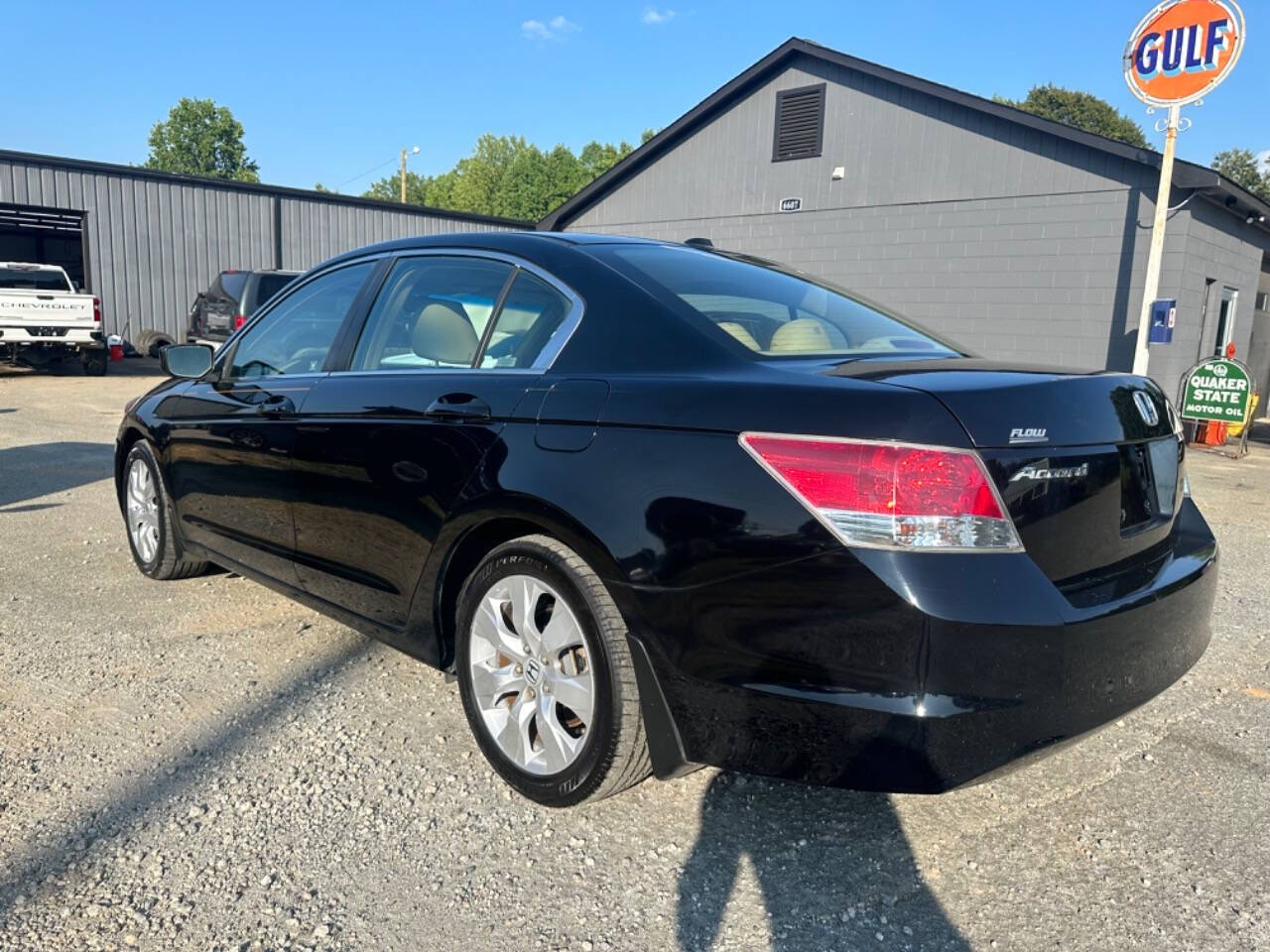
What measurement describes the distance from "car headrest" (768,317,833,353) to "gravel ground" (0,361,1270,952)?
1258mm

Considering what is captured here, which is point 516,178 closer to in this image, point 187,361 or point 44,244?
point 44,244

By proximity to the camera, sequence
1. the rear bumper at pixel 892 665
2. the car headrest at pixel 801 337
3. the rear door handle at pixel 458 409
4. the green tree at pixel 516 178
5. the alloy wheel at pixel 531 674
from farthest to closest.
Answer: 1. the green tree at pixel 516 178
2. the rear door handle at pixel 458 409
3. the car headrest at pixel 801 337
4. the alloy wheel at pixel 531 674
5. the rear bumper at pixel 892 665

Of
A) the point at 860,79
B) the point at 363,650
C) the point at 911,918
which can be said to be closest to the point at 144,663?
the point at 363,650

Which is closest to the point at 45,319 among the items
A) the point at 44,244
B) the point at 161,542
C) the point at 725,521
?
the point at 161,542

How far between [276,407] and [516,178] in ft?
265

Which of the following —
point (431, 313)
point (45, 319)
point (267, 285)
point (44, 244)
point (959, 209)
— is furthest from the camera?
point (44, 244)

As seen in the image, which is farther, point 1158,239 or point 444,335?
point 1158,239

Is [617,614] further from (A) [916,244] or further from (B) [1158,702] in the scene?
(A) [916,244]

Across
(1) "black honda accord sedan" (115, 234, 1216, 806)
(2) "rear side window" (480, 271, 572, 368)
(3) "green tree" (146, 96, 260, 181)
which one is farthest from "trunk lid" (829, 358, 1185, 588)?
(3) "green tree" (146, 96, 260, 181)

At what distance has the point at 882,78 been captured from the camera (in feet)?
49.9

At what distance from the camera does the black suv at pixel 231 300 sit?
15523mm

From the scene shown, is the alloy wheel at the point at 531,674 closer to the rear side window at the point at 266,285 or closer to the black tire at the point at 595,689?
the black tire at the point at 595,689

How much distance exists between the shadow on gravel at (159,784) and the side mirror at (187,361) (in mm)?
1531

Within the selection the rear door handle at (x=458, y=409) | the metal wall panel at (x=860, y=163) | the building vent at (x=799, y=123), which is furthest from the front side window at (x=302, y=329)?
the building vent at (x=799, y=123)
